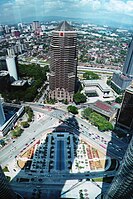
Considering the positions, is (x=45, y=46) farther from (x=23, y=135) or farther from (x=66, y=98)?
(x=23, y=135)

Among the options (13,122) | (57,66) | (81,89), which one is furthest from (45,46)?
(13,122)

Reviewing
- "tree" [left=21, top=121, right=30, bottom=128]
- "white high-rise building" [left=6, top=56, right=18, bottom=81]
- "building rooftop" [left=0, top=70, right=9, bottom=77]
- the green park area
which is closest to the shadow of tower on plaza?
"tree" [left=21, top=121, right=30, bottom=128]

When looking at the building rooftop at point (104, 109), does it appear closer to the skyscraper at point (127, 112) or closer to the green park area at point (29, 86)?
A: the skyscraper at point (127, 112)

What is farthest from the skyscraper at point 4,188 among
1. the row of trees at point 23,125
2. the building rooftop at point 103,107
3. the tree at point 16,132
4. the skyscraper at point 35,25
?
the skyscraper at point 35,25

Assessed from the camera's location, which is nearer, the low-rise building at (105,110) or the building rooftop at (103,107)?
the low-rise building at (105,110)

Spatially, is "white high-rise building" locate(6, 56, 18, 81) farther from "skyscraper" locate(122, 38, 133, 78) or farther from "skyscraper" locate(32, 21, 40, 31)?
"skyscraper" locate(32, 21, 40, 31)
